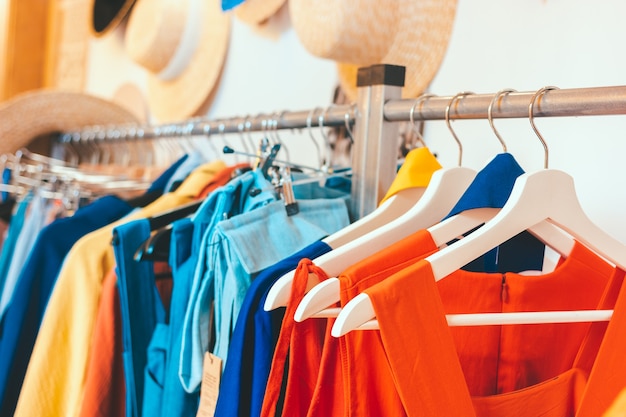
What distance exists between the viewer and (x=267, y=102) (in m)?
1.71

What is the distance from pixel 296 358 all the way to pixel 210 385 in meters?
0.19

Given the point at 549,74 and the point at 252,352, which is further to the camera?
the point at 549,74

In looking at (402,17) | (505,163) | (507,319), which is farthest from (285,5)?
(507,319)

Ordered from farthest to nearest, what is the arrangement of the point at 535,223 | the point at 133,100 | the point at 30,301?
the point at 133,100, the point at 30,301, the point at 535,223

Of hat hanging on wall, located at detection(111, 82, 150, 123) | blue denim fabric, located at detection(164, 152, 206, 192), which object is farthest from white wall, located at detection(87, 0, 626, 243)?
hat hanging on wall, located at detection(111, 82, 150, 123)

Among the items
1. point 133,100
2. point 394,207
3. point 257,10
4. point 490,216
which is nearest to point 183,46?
point 257,10

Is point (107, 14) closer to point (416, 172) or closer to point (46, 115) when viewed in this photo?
point (46, 115)

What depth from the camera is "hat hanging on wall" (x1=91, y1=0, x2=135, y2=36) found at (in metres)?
2.27

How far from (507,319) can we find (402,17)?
2.10 ft

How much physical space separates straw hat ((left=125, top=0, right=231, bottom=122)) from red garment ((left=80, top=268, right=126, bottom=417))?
0.94 meters

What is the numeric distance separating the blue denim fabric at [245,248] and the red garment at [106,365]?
0.54 ft

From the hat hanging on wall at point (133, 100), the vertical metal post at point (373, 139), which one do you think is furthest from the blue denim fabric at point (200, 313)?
the hat hanging on wall at point (133, 100)

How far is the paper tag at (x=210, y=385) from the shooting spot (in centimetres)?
79

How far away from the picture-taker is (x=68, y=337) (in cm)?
95
